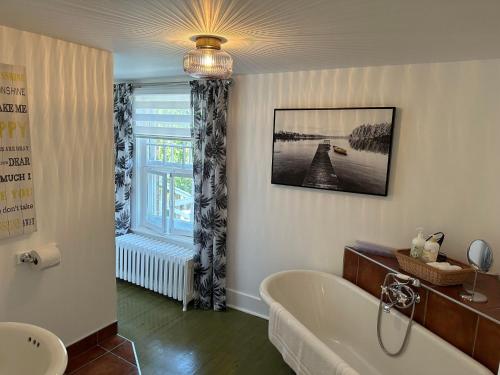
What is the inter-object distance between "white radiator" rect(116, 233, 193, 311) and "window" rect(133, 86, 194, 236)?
0.28m

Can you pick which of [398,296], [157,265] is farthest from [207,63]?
[157,265]

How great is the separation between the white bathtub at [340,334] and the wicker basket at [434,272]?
1.00 ft

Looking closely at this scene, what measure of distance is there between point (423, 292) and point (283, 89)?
6.32 feet

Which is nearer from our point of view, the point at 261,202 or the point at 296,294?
the point at 296,294

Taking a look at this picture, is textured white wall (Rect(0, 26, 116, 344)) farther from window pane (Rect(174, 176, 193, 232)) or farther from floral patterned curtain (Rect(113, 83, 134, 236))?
floral patterned curtain (Rect(113, 83, 134, 236))

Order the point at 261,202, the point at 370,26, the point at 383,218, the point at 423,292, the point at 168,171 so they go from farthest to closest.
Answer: the point at 168,171, the point at 261,202, the point at 383,218, the point at 423,292, the point at 370,26

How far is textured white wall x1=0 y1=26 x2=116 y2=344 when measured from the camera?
223 cm

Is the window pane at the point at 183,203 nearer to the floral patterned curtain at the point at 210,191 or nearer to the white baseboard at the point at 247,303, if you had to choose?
the floral patterned curtain at the point at 210,191

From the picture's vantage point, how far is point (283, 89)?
3.13m

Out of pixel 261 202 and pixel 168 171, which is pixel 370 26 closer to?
pixel 261 202

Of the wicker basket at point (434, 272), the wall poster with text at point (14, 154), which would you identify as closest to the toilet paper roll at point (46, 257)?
the wall poster with text at point (14, 154)

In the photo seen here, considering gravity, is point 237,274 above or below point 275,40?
below

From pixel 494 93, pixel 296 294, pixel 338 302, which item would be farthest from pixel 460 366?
pixel 494 93

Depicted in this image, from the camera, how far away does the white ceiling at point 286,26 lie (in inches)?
58.6
